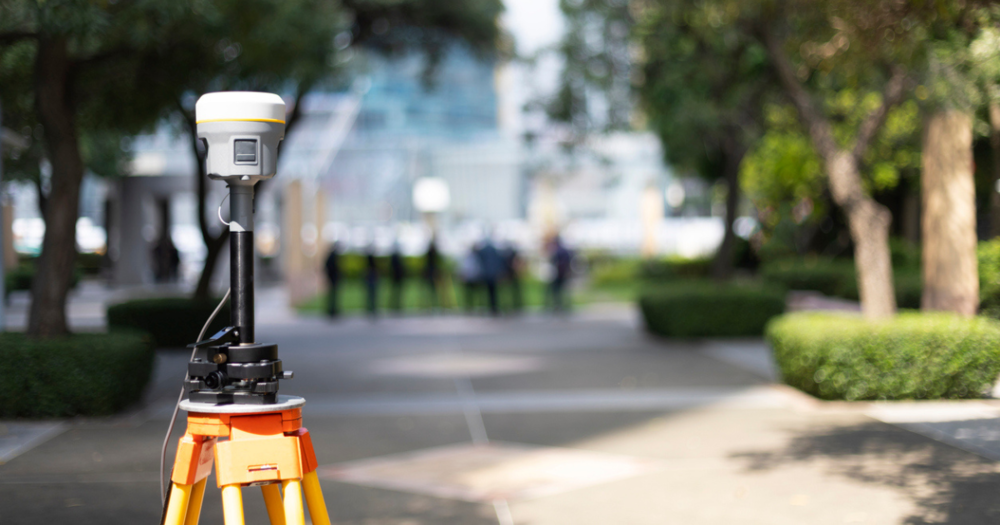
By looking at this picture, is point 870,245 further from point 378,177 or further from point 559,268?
point 378,177

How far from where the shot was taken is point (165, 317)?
45.3 ft

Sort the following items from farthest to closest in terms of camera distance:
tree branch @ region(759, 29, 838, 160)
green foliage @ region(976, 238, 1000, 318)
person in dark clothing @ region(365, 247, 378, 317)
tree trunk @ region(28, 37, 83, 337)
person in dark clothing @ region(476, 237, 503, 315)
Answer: person in dark clothing @ region(476, 237, 503, 315)
person in dark clothing @ region(365, 247, 378, 317)
green foliage @ region(976, 238, 1000, 318)
tree branch @ region(759, 29, 838, 160)
tree trunk @ region(28, 37, 83, 337)

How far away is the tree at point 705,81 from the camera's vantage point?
559 inches

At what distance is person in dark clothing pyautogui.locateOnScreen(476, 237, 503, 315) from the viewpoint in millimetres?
20688

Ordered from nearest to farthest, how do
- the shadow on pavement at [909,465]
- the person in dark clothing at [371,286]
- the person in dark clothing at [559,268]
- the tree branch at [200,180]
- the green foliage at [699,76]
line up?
1. the shadow on pavement at [909,465]
2. the green foliage at [699,76]
3. the tree branch at [200,180]
4. the person in dark clothing at [371,286]
5. the person in dark clothing at [559,268]

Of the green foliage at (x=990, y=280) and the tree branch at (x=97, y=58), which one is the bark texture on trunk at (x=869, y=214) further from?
the tree branch at (x=97, y=58)

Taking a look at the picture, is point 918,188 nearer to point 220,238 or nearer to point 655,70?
point 655,70

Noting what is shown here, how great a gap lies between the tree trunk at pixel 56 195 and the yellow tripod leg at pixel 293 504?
6596mm

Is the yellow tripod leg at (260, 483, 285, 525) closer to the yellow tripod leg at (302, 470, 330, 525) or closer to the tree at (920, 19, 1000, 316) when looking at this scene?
the yellow tripod leg at (302, 470, 330, 525)

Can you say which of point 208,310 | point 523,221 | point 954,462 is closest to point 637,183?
point 523,221

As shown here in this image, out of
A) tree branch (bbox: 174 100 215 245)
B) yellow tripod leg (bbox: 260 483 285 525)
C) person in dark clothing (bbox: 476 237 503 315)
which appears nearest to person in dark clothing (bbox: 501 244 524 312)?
person in dark clothing (bbox: 476 237 503 315)

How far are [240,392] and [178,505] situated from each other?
1.55 feet

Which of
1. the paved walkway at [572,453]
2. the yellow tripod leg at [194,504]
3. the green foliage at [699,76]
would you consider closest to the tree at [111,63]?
the paved walkway at [572,453]

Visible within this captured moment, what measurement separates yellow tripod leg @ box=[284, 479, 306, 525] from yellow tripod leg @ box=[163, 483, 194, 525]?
14.8 inches
